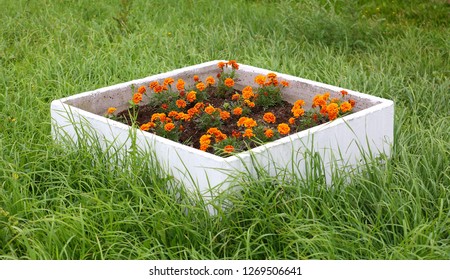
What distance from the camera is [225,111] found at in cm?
429

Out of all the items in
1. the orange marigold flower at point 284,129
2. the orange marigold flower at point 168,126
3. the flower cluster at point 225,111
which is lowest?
the flower cluster at point 225,111

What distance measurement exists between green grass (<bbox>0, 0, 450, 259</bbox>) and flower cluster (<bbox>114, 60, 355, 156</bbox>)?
324 millimetres

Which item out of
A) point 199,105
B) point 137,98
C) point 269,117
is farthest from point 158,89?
point 269,117

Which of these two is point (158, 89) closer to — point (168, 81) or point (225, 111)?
point (168, 81)

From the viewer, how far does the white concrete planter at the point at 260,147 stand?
3.56 meters

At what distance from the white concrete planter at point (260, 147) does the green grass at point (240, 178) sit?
9 centimetres

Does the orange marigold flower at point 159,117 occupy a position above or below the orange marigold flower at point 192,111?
above

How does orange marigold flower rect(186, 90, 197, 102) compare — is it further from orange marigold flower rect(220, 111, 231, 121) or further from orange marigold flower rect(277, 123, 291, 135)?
orange marigold flower rect(277, 123, 291, 135)

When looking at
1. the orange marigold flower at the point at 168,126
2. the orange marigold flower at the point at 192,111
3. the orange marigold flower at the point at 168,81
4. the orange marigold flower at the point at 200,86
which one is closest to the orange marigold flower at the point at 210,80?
the orange marigold flower at the point at 200,86

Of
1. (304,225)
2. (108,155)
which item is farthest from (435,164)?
(108,155)

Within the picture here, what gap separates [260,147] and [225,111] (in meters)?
0.71

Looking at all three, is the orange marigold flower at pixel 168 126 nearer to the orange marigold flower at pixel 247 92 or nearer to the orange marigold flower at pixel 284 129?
the orange marigold flower at pixel 284 129

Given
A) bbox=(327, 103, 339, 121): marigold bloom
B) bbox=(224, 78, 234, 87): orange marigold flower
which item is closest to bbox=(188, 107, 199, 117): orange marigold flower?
bbox=(224, 78, 234, 87): orange marigold flower
